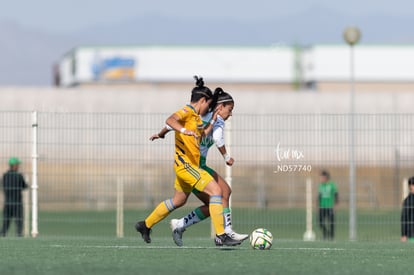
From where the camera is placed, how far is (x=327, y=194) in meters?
23.2

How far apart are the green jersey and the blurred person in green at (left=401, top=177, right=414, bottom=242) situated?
10.3 ft

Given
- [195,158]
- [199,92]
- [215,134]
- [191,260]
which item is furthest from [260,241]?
[191,260]

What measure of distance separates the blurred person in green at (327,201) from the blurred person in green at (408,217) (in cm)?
231

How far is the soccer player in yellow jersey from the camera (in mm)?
13656

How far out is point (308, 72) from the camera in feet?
266

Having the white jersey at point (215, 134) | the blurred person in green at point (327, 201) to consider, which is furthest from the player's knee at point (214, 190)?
the blurred person in green at point (327, 201)

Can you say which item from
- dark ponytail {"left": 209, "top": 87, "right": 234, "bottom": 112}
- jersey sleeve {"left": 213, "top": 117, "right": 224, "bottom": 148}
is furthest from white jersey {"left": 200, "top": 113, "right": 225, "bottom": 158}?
dark ponytail {"left": 209, "top": 87, "right": 234, "bottom": 112}

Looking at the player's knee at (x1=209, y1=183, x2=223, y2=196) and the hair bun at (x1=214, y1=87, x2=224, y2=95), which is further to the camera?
the hair bun at (x1=214, y1=87, x2=224, y2=95)

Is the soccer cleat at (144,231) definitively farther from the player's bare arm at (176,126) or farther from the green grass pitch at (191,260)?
Result: the player's bare arm at (176,126)

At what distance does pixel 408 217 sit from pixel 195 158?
693 cm

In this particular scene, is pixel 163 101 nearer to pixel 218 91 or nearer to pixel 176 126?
pixel 218 91

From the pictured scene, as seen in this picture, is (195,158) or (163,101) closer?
(195,158)

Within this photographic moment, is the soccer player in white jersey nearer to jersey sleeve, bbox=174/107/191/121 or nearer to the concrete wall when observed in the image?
jersey sleeve, bbox=174/107/191/121

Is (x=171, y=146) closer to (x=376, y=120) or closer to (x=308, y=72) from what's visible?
(x=376, y=120)
